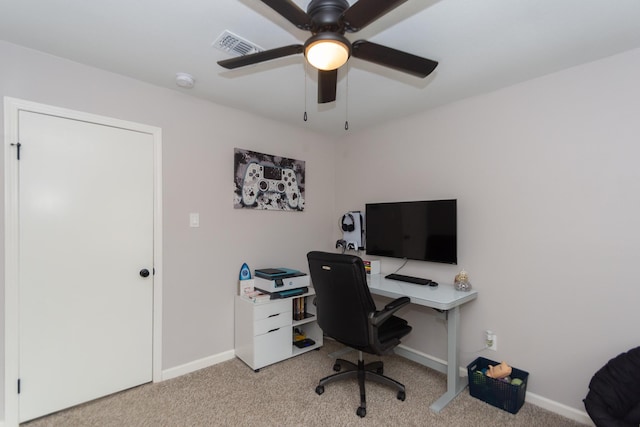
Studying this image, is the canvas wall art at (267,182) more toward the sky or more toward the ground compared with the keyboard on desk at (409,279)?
more toward the sky

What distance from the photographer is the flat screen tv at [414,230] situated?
100.0 inches

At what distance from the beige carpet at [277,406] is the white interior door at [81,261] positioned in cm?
22

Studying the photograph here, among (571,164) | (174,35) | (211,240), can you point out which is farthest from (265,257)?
(571,164)

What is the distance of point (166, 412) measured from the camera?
205 centimetres

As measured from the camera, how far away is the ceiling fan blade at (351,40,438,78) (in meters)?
1.43

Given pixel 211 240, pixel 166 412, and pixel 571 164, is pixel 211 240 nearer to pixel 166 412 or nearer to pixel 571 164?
pixel 166 412

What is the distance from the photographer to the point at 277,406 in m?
2.12

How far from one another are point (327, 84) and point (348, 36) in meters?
0.30

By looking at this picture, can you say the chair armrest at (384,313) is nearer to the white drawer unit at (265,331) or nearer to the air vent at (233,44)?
the white drawer unit at (265,331)

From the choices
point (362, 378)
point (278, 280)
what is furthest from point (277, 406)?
point (278, 280)

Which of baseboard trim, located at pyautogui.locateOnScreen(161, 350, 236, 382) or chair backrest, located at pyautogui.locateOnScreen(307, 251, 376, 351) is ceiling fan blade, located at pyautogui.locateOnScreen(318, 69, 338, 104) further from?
baseboard trim, located at pyautogui.locateOnScreen(161, 350, 236, 382)

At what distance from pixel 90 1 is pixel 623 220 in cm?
319

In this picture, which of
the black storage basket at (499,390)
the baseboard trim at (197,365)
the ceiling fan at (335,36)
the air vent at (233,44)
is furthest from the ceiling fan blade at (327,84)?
the baseboard trim at (197,365)

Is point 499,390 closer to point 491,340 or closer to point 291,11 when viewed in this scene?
point 491,340
